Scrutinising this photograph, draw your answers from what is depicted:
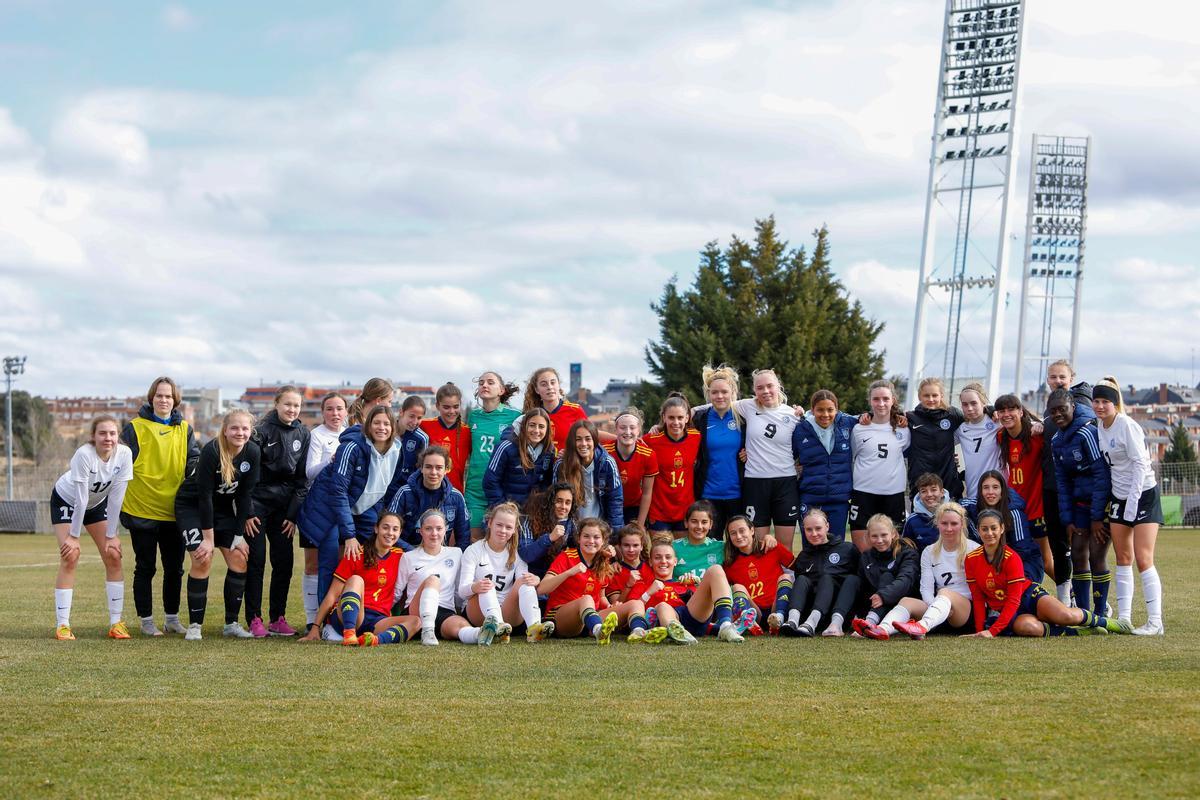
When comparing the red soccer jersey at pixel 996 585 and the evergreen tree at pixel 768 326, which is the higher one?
the evergreen tree at pixel 768 326

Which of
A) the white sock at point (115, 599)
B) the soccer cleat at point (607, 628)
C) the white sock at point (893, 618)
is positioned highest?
the white sock at point (893, 618)

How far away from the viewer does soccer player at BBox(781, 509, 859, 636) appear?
317 inches

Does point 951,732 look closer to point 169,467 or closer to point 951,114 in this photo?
point 169,467

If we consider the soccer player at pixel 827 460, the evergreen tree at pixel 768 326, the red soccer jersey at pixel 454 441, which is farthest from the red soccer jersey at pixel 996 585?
the evergreen tree at pixel 768 326

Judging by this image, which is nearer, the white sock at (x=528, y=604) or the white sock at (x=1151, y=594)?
the white sock at (x=528, y=604)

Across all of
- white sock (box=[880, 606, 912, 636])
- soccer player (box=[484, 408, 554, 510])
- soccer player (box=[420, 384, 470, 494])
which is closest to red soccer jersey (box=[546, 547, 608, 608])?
soccer player (box=[484, 408, 554, 510])

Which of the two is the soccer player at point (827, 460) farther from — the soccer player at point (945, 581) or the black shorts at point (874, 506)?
the soccer player at point (945, 581)

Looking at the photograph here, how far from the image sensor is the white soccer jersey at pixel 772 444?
29.5ft

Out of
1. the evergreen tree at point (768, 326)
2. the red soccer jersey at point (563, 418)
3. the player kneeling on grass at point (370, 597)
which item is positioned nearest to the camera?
the player kneeling on grass at point (370, 597)

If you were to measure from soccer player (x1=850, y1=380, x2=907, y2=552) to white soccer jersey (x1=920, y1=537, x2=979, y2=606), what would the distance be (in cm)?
75

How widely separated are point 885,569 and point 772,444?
4.33 ft

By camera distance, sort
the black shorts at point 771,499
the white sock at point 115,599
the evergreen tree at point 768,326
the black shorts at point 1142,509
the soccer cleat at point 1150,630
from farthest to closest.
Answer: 1. the evergreen tree at point 768,326
2. the black shorts at point 771,499
3. the white sock at point 115,599
4. the black shorts at point 1142,509
5. the soccer cleat at point 1150,630

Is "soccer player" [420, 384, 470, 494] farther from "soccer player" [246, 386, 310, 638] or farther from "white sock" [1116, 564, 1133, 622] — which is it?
"white sock" [1116, 564, 1133, 622]

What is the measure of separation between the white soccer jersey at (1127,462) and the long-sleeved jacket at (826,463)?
1.82 meters
